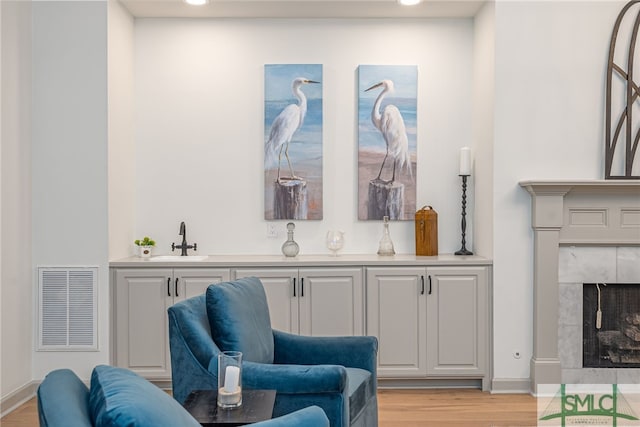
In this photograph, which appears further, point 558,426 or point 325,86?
point 325,86

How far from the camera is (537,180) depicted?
14.3ft

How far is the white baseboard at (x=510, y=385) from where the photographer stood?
4473 millimetres

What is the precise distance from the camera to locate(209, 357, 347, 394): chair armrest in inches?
105

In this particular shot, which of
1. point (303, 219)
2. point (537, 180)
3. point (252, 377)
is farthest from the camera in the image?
point (303, 219)

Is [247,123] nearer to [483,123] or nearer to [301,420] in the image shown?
[483,123]

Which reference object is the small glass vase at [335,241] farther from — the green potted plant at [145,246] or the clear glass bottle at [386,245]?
the green potted plant at [145,246]

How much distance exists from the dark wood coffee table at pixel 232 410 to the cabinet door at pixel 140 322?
6.88 ft

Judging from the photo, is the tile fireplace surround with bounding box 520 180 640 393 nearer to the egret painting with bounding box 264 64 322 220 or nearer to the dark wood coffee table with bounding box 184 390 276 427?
the egret painting with bounding box 264 64 322 220

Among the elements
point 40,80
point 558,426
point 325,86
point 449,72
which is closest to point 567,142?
point 449,72

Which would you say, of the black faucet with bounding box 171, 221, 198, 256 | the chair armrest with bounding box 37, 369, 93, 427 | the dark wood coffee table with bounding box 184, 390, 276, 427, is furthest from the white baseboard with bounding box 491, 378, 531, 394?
the chair armrest with bounding box 37, 369, 93, 427

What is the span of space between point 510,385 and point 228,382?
9.12 feet

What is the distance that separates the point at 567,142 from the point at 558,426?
2.23 metres

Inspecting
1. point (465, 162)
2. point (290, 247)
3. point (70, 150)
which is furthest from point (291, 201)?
point (70, 150)

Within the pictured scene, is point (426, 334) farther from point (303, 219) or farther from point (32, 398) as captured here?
point (32, 398)
